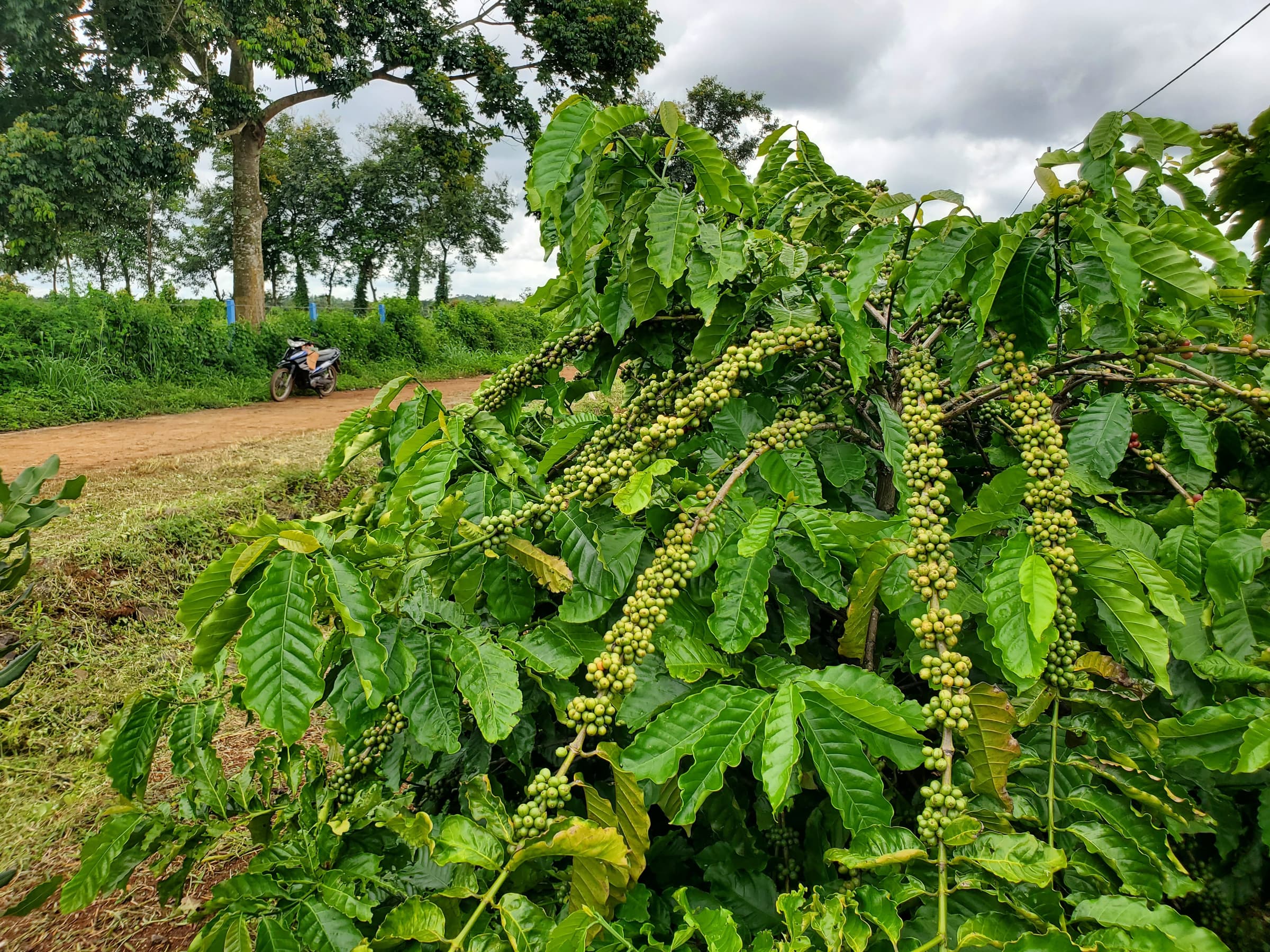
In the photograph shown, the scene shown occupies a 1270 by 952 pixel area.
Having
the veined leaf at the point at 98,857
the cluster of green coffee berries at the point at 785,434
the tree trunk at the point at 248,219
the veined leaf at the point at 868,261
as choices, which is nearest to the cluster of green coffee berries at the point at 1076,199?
the veined leaf at the point at 868,261

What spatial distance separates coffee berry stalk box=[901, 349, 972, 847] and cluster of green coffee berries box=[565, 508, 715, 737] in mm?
332

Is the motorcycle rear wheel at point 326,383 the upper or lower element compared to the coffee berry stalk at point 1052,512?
lower

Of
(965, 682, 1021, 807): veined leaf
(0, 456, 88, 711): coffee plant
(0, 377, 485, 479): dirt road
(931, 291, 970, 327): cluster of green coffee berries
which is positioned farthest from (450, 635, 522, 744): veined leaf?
(0, 377, 485, 479): dirt road

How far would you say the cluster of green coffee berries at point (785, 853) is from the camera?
48.6 inches

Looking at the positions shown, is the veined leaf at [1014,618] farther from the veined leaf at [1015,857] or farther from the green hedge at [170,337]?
the green hedge at [170,337]

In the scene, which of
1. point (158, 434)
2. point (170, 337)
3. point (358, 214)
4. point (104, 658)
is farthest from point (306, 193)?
point (104, 658)

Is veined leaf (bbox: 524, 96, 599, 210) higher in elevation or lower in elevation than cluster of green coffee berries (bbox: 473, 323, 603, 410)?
higher

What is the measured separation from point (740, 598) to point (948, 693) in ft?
1.03

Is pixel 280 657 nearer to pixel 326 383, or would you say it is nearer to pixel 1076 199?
pixel 1076 199

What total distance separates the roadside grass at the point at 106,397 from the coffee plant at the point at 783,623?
9494mm

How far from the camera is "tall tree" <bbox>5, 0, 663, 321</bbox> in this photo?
35.5ft

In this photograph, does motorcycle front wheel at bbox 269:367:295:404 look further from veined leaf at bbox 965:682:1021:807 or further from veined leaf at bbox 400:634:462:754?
veined leaf at bbox 965:682:1021:807

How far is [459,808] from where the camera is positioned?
1.41 metres

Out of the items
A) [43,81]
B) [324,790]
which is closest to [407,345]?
[43,81]
